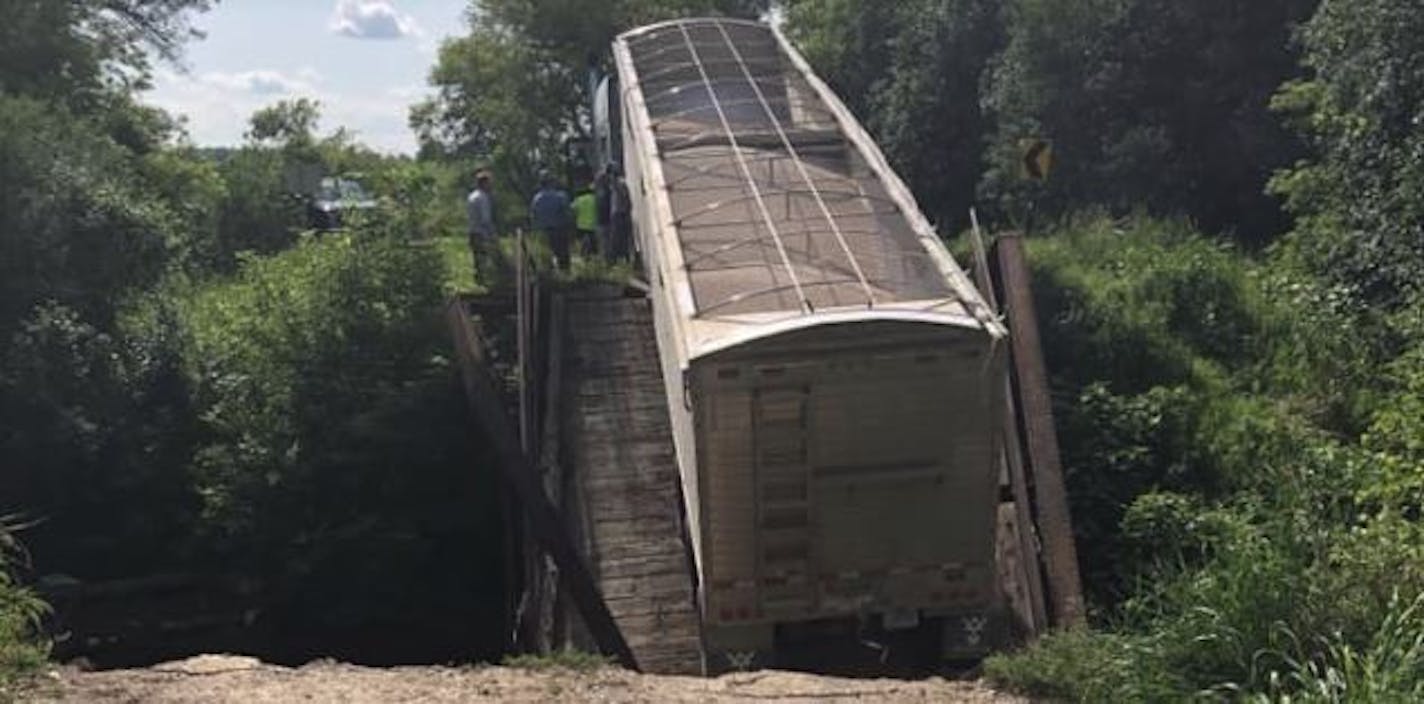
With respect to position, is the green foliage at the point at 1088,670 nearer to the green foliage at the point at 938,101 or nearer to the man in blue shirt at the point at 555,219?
the man in blue shirt at the point at 555,219

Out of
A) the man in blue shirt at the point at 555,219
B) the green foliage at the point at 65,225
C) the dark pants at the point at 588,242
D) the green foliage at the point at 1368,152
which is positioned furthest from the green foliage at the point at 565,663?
the dark pants at the point at 588,242

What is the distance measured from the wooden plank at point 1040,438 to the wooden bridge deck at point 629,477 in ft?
8.51

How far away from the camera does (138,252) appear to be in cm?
1400

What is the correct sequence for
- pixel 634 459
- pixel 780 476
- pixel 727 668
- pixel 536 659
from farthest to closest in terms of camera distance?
pixel 634 459, pixel 727 668, pixel 780 476, pixel 536 659

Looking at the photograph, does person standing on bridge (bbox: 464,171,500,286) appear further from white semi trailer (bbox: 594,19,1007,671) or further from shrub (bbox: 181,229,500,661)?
white semi trailer (bbox: 594,19,1007,671)

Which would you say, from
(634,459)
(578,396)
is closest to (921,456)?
(634,459)

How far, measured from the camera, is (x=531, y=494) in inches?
454

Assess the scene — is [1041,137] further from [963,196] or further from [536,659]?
[536,659]

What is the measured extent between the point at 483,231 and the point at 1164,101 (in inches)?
385

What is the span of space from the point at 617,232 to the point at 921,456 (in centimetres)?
884

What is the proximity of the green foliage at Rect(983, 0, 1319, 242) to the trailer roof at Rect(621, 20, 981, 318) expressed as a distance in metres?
4.94

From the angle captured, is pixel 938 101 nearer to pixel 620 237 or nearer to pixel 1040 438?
pixel 620 237

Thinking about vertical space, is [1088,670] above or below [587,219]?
below

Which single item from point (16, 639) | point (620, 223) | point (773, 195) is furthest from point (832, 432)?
point (620, 223)
